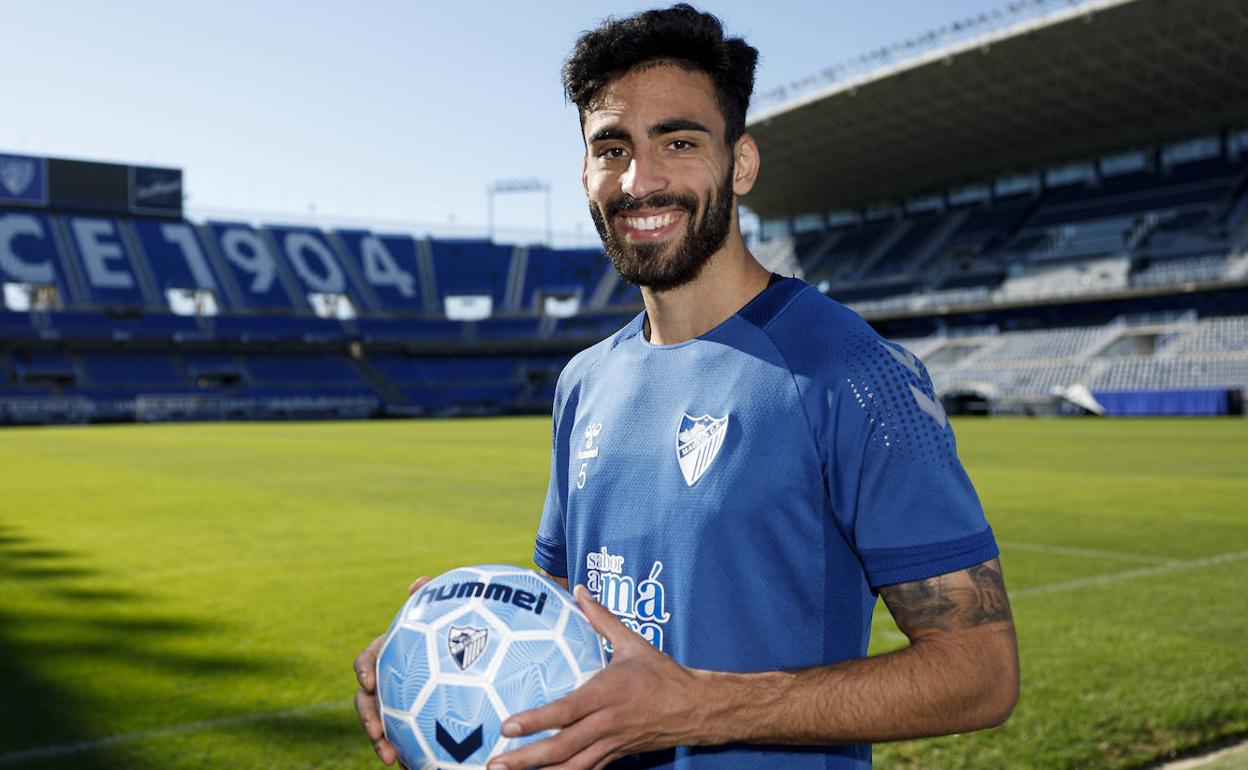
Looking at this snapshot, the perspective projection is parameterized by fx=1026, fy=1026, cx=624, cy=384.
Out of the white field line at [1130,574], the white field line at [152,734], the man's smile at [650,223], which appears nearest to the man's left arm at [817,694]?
the man's smile at [650,223]

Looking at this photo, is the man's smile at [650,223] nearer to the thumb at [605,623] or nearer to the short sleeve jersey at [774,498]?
the short sleeve jersey at [774,498]

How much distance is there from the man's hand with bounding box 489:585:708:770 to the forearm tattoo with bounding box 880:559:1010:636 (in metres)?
0.40

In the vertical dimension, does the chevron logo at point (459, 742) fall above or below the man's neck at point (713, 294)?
below

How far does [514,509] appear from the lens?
1261cm

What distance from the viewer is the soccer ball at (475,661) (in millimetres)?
1766

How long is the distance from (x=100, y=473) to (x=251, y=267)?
1880 inches

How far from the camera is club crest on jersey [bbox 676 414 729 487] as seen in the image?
6.38ft

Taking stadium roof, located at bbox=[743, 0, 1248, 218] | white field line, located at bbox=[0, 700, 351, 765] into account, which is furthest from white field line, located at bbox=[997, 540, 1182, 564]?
stadium roof, located at bbox=[743, 0, 1248, 218]

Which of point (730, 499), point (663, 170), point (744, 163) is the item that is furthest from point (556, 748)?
point (744, 163)

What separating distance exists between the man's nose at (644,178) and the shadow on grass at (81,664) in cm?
351

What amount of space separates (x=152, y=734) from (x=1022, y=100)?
46356 millimetres

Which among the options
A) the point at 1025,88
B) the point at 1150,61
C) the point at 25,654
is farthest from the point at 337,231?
the point at 25,654

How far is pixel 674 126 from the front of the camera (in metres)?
2.03

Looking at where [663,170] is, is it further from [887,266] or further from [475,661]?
[887,266]
